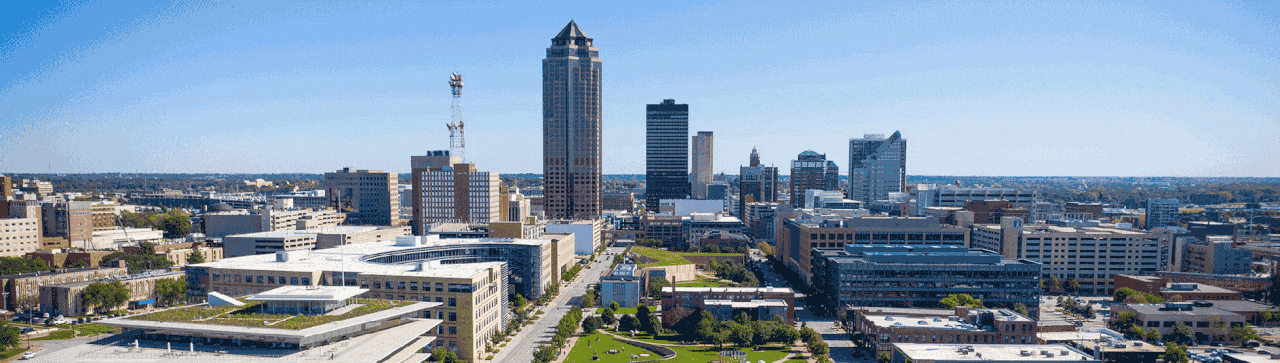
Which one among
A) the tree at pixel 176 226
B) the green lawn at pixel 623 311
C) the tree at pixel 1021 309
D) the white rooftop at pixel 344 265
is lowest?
the green lawn at pixel 623 311

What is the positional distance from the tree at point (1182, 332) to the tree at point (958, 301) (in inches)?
930

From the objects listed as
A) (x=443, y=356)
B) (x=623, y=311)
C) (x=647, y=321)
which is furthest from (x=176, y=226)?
(x=443, y=356)

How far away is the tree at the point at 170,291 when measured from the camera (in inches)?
4193

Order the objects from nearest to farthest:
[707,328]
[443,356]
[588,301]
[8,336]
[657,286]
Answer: [443,356], [8,336], [707,328], [588,301], [657,286]

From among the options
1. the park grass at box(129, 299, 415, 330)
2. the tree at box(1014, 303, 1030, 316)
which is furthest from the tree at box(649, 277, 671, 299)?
the park grass at box(129, 299, 415, 330)

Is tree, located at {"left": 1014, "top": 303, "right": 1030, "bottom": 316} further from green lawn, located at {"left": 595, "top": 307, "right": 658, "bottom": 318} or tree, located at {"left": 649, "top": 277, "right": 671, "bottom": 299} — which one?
tree, located at {"left": 649, "top": 277, "right": 671, "bottom": 299}

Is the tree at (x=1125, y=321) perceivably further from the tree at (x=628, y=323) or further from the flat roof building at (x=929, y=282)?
the tree at (x=628, y=323)

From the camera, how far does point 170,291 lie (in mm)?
106750

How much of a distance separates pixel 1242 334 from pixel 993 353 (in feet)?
153

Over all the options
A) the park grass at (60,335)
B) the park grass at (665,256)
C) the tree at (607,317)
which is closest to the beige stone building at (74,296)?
the park grass at (60,335)

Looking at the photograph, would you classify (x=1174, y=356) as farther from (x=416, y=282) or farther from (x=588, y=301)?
(x=416, y=282)

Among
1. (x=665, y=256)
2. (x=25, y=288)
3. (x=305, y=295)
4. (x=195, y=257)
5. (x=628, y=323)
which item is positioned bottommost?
(x=628, y=323)

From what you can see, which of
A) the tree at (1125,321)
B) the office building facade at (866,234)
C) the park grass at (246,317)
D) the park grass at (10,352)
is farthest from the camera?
the office building facade at (866,234)

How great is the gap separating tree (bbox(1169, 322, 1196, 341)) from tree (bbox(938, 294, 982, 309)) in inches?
930
